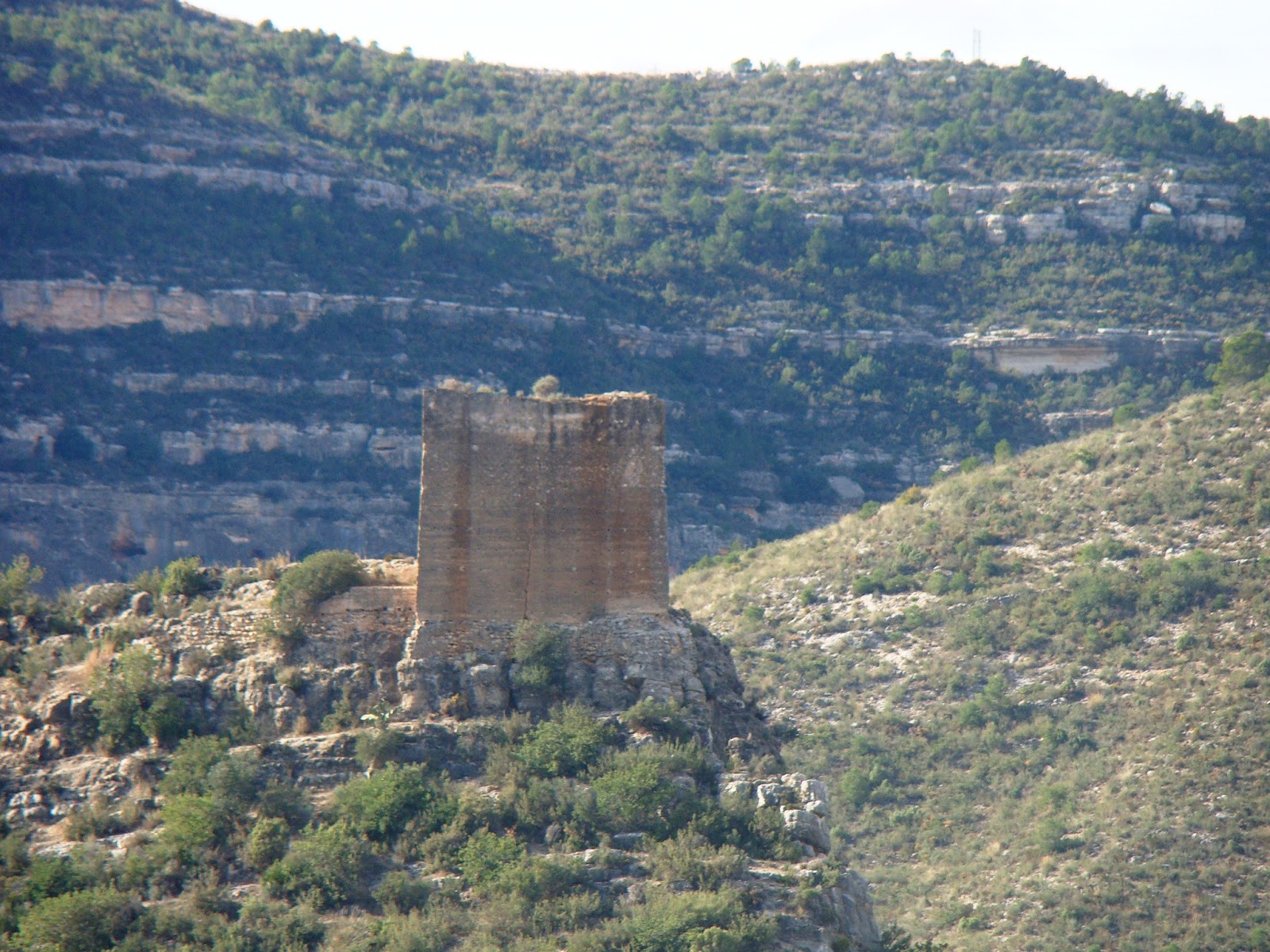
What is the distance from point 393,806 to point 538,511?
4.24 m

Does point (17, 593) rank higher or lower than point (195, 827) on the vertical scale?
higher

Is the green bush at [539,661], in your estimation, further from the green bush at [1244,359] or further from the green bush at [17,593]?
the green bush at [1244,359]

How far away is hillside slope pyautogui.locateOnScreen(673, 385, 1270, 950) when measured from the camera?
34219 millimetres

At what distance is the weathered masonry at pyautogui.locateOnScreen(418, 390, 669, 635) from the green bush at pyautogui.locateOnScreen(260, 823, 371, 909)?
10.4 ft

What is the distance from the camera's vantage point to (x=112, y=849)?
74.0 ft

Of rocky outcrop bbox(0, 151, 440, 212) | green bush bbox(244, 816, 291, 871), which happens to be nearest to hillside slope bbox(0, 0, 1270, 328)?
rocky outcrop bbox(0, 151, 440, 212)

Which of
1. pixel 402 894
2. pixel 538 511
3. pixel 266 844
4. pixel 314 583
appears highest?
pixel 538 511

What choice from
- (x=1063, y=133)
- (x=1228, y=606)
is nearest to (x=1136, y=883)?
(x=1228, y=606)

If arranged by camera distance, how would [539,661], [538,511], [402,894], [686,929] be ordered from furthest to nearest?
[538,511] < [539,661] < [402,894] < [686,929]

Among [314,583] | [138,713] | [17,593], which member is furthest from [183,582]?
[17,593]

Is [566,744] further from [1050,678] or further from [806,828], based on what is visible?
[1050,678]

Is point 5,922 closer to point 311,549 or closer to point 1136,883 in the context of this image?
point 1136,883

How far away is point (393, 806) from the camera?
878 inches

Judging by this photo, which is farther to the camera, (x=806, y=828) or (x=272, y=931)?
(x=806, y=828)
